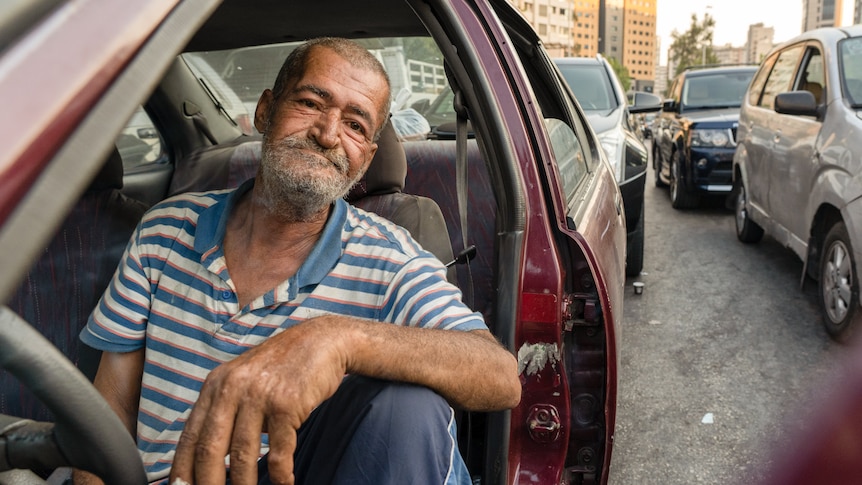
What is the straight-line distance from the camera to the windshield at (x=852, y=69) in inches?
175

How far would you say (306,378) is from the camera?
4.07ft

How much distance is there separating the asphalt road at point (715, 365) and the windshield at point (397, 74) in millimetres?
1754

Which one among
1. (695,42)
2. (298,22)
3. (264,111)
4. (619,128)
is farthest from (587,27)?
(264,111)

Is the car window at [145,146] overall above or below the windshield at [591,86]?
below

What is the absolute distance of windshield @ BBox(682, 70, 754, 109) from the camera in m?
9.35

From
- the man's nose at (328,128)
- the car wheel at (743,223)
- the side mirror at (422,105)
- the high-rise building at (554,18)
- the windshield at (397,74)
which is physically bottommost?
the car wheel at (743,223)

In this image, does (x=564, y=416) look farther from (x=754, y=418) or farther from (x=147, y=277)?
(x=754, y=418)

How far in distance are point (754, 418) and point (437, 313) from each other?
2.50 metres

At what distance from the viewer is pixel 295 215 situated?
188 cm

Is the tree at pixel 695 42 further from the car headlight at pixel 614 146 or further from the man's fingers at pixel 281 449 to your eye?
the man's fingers at pixel 281 449

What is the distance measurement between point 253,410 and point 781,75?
5870 mm

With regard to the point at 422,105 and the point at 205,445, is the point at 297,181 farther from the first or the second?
the point at 422,105

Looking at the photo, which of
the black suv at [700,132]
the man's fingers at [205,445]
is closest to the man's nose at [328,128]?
the man's fingers at [205,445]

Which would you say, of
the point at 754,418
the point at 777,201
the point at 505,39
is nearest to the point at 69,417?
the point at 505,39
